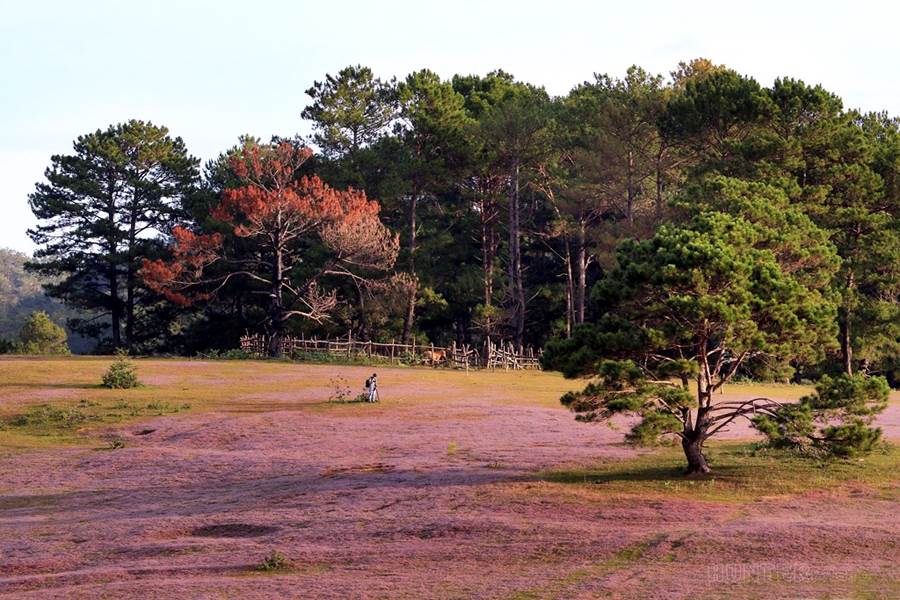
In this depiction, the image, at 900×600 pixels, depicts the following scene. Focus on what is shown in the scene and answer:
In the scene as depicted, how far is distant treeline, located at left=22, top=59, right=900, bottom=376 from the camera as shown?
60438 millimetres

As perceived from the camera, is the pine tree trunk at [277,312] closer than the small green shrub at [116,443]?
No

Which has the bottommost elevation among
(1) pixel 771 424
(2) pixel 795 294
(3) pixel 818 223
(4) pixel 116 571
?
(4) pixel 116 571

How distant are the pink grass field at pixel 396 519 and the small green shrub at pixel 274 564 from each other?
31cm

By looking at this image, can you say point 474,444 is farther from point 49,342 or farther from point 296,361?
point 49,342

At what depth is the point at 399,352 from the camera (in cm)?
6988

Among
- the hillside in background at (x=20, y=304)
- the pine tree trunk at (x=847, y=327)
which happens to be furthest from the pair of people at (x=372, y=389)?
the hillside in background at (x=20, y=304)

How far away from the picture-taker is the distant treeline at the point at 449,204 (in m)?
60.4

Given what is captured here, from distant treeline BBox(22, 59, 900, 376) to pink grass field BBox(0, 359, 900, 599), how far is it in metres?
25.3

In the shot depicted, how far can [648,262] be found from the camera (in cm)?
2644

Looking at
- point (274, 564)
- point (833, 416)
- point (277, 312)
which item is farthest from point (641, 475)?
point (277, 312)

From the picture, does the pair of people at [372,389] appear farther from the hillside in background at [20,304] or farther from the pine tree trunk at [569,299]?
the hillside in background at [20,304]

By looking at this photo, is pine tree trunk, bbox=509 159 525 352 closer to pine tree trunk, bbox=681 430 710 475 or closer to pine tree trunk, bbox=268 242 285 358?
pine tree trunk, bbox=268 242 285 358

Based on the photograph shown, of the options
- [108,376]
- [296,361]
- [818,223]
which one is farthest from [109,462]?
[818,223]

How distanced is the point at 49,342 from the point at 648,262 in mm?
64141
